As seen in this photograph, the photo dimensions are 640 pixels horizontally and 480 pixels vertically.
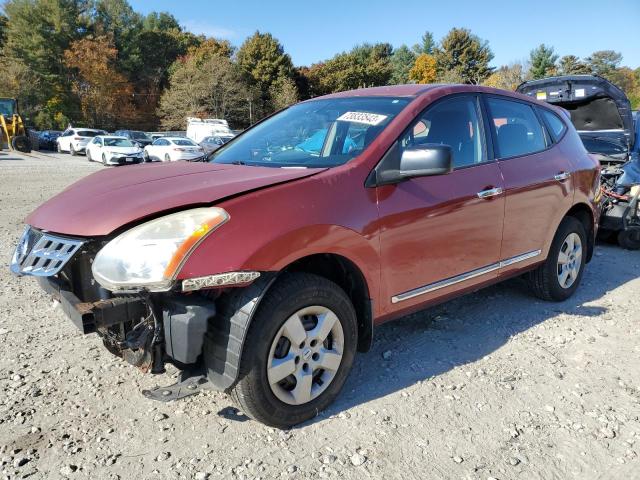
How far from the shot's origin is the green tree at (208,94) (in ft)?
153

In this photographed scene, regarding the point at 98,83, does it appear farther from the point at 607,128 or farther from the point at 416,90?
the point at 416,90

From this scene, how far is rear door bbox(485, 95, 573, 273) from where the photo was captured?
3645mm

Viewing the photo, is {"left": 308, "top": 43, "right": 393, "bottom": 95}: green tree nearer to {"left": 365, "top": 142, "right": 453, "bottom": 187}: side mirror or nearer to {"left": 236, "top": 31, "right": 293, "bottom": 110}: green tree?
{"left": 236, "top": 31, "right": 293, "bottom": 110}: green tree

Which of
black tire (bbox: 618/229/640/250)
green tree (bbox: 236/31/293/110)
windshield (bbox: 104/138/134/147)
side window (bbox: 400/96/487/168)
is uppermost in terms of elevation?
green tree (bbox: 236/31/293/110)

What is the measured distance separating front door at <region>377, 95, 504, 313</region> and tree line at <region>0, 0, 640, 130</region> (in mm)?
45097

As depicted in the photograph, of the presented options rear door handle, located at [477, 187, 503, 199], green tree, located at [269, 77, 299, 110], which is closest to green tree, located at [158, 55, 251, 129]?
green tree, located at [269, 77, 299, 110]

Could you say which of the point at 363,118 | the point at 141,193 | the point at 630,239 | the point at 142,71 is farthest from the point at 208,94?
the point at 141,193

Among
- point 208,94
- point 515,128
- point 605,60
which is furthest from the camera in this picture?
point 605,60

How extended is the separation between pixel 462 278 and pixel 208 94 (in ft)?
157

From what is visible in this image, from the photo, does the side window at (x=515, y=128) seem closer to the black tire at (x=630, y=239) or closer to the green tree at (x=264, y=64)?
the black tire at (x=630, y=239)

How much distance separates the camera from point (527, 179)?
3.75 metres

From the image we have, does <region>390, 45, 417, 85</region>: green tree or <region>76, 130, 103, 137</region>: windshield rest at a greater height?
<region>390, 45, 417, 85</region>: green tree

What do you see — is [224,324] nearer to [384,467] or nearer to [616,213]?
[384,467]

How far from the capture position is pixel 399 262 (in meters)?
2.87
